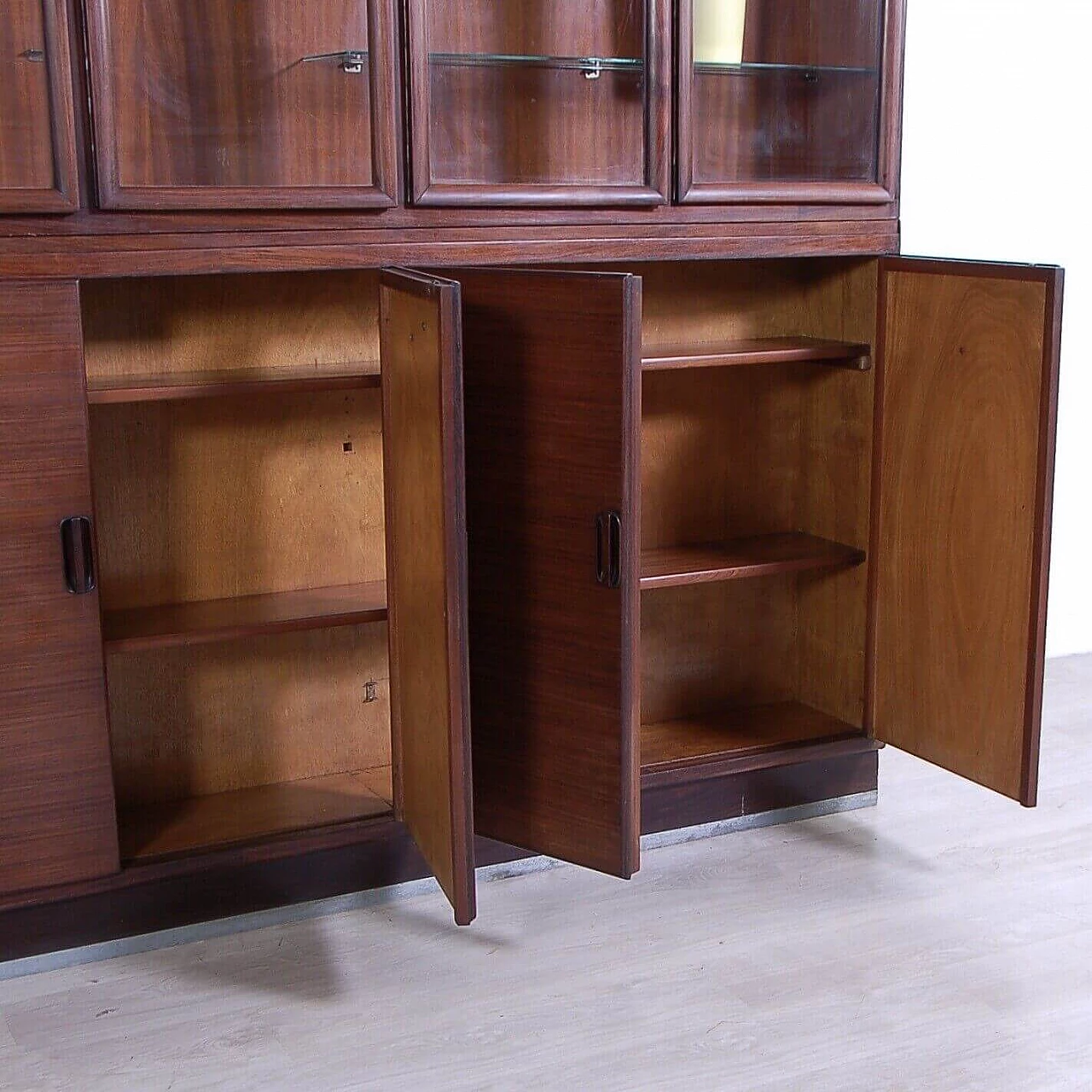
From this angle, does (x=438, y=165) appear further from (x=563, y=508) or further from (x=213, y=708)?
(x=213, y=708)

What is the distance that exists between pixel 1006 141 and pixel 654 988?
2.30 metres

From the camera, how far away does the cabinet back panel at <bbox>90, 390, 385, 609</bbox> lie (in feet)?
8.08

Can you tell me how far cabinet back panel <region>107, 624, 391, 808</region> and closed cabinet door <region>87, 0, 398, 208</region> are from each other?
34.0 inches

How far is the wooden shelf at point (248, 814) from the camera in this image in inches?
93.7

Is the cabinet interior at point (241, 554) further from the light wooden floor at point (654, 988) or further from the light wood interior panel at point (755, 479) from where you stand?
the light wood interior panel at point (755, 479)

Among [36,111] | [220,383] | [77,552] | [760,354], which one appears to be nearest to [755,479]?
[760,354]

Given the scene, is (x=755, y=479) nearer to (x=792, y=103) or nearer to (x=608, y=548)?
(x=792, y=103)

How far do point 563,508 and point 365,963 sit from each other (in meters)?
0.82

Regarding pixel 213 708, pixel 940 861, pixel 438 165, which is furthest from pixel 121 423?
pixel 940 861

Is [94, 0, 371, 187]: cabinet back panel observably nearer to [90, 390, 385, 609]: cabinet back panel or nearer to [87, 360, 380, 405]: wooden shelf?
[87, 360, 380, 405]: wooden shelf

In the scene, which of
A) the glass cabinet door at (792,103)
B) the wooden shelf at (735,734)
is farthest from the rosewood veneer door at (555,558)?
the glass cabinet door at (792,103)

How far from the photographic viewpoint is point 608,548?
2.12 meters

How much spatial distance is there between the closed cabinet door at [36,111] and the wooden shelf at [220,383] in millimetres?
312

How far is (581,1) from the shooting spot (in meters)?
2.39
